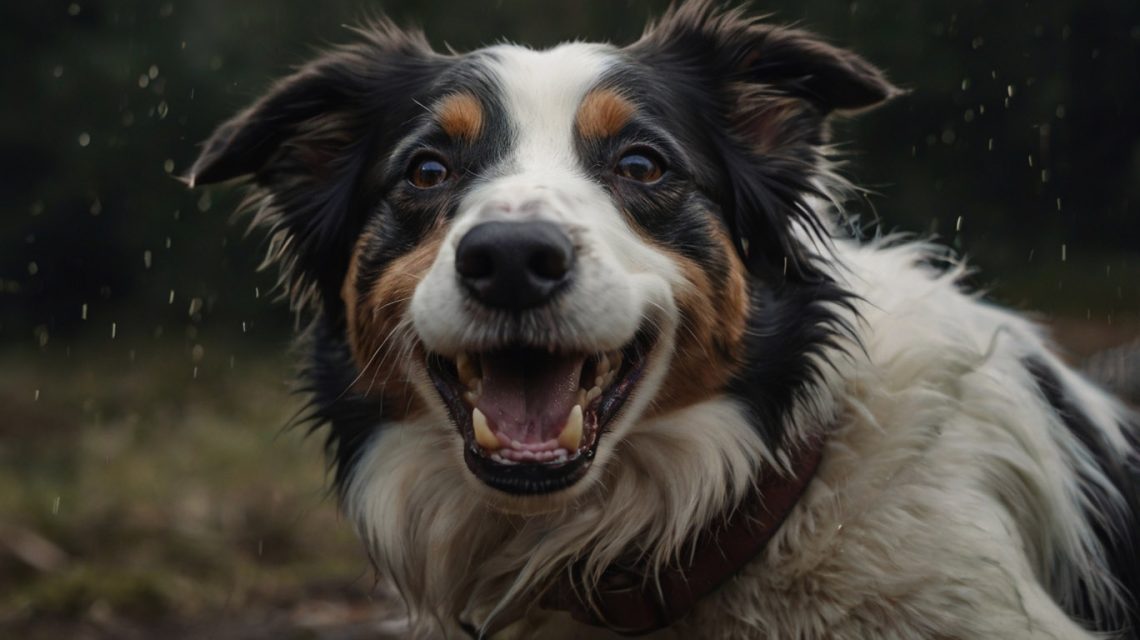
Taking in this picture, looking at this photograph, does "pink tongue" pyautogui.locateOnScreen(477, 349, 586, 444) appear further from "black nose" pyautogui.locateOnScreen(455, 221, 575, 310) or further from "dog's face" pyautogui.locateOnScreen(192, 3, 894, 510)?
"black nose" pyautogui.locateOnScreen(455, 221, 575, 310)

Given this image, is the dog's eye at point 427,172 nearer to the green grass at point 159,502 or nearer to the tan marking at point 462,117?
the tan marking at point 462,117

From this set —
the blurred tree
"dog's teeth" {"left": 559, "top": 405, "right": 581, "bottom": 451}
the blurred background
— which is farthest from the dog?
the blurred tree

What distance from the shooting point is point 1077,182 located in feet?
41.2

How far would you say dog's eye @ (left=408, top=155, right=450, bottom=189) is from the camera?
11.3 feet

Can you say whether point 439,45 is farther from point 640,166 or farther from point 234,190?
point 640,166

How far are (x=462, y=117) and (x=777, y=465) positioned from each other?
1.16 m

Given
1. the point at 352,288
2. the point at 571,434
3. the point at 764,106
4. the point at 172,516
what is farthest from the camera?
the point at 172,516

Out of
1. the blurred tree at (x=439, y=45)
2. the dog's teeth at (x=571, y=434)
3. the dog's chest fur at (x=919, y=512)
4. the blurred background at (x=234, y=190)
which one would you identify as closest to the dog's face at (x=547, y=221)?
the dog's teeth at (x=571, y=434)

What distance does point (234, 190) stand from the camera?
43.0 ft

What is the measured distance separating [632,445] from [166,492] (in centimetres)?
481

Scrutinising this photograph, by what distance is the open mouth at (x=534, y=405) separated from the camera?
118 inches

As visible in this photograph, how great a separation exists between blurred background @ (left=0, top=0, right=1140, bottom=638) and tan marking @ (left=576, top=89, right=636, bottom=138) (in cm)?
636

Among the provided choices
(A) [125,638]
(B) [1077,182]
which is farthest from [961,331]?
(B) [1077,182]

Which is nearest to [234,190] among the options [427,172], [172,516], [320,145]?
[172,516]
